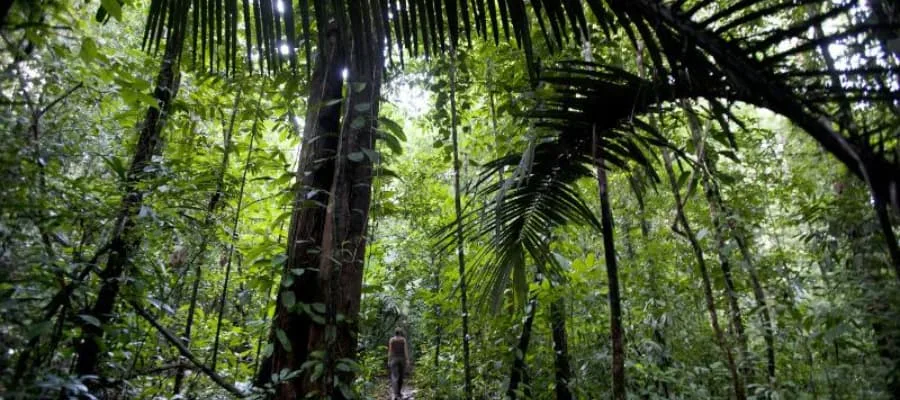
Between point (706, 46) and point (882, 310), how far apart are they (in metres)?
2.44

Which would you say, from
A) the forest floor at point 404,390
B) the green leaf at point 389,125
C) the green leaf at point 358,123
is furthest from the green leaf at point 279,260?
the forest floor at point 404,390

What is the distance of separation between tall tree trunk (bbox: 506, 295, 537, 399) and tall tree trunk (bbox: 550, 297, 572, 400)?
0.63 feet

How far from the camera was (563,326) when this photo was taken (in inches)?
164

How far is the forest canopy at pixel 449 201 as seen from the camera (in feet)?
3.42

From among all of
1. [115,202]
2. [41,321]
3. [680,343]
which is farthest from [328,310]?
Answer: [680,343]

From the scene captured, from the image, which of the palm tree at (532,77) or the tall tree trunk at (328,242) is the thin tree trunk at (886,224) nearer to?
the palm tree at (532,77)

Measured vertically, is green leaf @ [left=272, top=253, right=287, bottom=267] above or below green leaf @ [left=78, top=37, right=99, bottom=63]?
below

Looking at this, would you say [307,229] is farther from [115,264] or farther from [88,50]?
[88,50]

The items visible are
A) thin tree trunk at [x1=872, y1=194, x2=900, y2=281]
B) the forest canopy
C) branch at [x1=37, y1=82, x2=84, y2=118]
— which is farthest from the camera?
branch at [x1=37, y1=82, x2=84, y2=118]

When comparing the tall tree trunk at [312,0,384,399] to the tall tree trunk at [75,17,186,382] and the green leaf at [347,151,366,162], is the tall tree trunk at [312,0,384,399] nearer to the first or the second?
the green leaf at [347,151,366,162]

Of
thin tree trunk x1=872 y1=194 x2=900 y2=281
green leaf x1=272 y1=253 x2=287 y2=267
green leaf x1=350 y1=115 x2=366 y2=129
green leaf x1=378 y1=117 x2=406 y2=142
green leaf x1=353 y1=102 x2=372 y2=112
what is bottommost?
thin tree trunk x1=872 y1=194 x2=900 y2=281

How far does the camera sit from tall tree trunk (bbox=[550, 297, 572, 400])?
158 inches

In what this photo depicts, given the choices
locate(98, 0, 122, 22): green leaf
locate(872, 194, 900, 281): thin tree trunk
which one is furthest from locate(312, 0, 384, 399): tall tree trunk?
locate(872, 194, 900, 281): thin tree trunk

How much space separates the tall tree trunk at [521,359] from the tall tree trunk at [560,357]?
19cm
